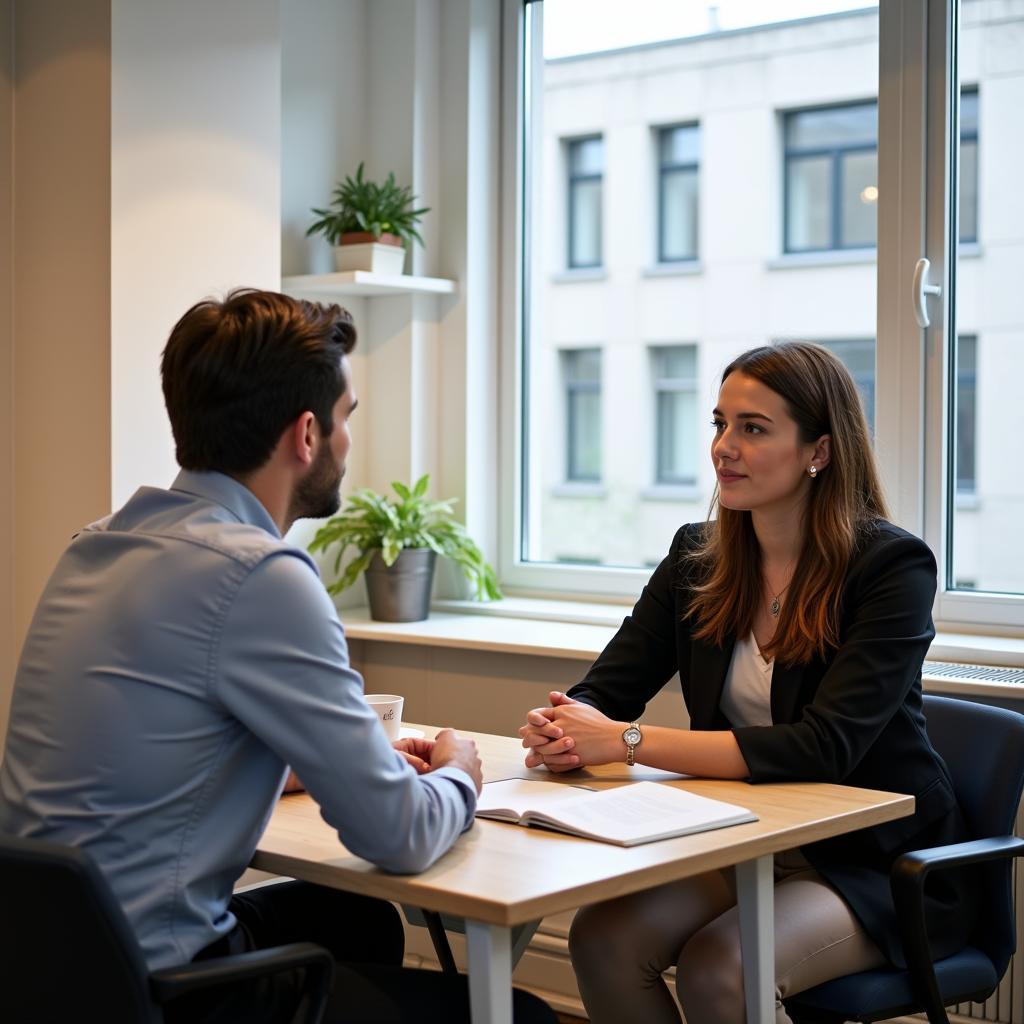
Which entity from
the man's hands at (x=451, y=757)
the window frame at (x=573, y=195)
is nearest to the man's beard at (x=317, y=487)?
the man's hands at (x=451, y=757)

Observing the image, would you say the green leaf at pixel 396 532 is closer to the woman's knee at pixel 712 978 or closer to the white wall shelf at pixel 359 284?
the white wall shelf at pixel 359 284

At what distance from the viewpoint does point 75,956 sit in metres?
1.32

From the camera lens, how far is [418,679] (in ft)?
11.1

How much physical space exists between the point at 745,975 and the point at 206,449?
100 centimetres

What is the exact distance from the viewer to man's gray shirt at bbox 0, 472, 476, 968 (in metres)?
1.42

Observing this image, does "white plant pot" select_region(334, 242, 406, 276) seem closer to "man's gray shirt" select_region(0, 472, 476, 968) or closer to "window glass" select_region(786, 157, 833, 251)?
"man's gray shirt" select_region(0, 472, 476, 968)

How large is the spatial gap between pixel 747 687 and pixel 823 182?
28.3 ft

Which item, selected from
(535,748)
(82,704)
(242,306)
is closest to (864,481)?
(535,748)

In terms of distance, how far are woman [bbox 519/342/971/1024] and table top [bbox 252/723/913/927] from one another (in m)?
0.10

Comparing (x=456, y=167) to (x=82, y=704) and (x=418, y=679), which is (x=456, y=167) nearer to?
(x=418, y=679)

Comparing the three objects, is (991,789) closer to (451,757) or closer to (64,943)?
(451,757)

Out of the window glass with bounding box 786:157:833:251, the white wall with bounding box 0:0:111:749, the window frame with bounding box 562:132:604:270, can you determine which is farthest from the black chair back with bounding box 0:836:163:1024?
the window frame with bounding box 562:132:604:270

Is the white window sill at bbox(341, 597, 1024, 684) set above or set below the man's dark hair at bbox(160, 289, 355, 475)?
below

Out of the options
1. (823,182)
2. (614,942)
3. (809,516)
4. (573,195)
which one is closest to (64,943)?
(614,942)
